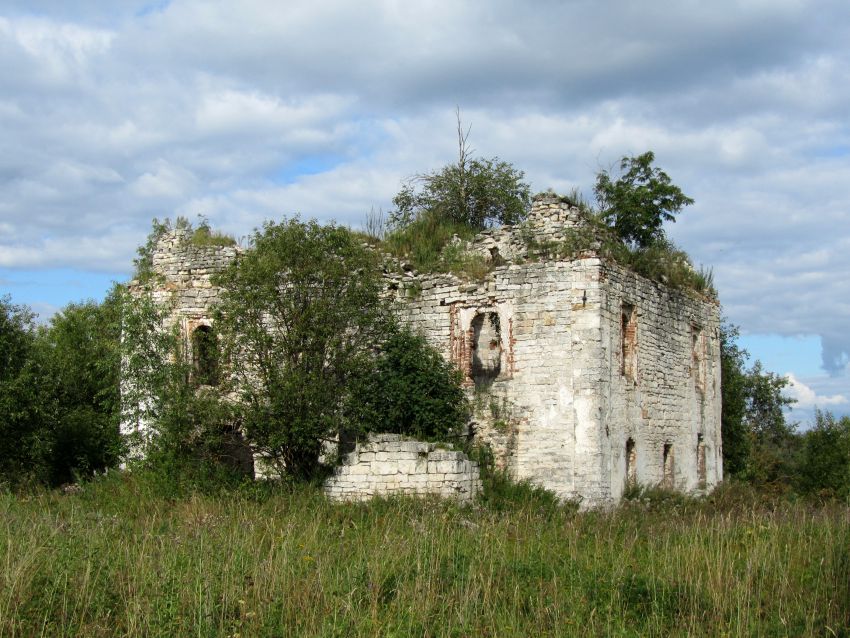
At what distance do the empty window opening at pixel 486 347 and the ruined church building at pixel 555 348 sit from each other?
0.08 feet

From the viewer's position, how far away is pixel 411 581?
8484mm

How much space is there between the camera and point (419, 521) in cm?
1241

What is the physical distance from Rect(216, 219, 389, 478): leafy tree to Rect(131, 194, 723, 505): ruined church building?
4.43 ft

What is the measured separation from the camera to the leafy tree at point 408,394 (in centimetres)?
1543

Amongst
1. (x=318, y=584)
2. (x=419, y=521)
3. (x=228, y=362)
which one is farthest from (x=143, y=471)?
(x=318, y=584)

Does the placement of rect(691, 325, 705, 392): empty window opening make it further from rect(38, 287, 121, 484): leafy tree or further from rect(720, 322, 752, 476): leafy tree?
rect(38, 287, 121, 484): leafy tree

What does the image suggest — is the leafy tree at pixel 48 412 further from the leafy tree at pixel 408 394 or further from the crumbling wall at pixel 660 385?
the crumbling wall at pixel 660 385

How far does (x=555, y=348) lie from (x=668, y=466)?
14.1ft

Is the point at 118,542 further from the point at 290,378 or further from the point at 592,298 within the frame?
the point at 592,298

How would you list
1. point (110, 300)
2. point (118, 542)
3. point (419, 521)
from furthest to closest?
point (110, 300)
point (419, 521)
point (118, 542)

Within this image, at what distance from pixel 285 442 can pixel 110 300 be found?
1266cm

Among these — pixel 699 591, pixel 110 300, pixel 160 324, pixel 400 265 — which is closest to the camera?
pixel 699 591

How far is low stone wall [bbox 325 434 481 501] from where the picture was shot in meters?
14.8

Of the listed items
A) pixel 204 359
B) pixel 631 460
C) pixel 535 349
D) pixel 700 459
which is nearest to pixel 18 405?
pixel 204 359
